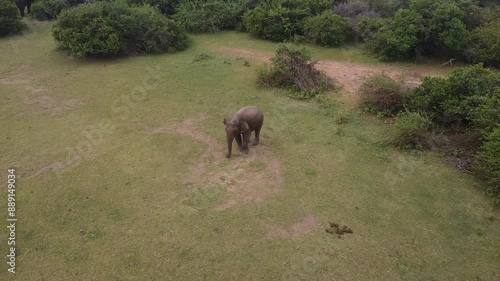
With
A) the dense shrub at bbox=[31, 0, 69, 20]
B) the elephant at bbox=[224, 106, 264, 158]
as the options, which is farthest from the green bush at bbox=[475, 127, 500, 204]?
the dense shrub at bbox=[31, 0, 69, 20]

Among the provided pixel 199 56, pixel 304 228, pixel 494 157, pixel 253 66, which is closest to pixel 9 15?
pixel 199 56

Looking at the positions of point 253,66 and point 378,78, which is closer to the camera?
point 378,78

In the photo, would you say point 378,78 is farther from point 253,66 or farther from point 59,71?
point 59,71

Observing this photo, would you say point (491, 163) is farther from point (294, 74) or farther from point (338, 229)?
point (294, 74)

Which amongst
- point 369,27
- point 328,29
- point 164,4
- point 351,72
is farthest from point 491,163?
point 164,4

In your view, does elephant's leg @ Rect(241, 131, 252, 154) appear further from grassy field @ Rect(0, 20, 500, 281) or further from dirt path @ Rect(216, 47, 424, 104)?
dirt path @ Rect(216, 47, 424, 104)

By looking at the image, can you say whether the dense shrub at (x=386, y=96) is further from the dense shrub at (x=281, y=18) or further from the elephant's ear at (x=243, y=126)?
the dense shrub at (x=281, y=18)

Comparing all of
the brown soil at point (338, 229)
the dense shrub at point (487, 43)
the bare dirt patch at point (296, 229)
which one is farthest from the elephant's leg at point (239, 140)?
the dense shrub at point (487, 43)
